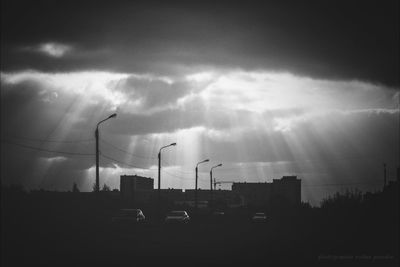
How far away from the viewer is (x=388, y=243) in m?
35.3

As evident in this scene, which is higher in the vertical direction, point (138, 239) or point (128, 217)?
point (128, 217)

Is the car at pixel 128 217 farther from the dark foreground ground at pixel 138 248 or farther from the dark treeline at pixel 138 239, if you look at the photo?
the dark foreground ground at pixel 138 248

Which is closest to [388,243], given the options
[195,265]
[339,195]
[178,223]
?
[195,265]

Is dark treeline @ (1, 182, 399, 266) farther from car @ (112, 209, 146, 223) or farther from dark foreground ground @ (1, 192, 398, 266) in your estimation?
car @ (112, 209, 146, 223)

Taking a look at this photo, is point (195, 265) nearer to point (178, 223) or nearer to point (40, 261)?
point (40, 261)

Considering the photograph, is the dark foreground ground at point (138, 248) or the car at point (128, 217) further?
the car at point (128, 217)

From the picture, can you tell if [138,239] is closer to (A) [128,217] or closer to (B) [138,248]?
(B) [138,248]

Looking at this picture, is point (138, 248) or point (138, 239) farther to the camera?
point (138, 239)

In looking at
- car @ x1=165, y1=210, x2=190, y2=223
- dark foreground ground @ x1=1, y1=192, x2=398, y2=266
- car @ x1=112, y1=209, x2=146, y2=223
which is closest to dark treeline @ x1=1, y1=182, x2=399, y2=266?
dark foreground ground @ x1=1, y1=192, x2=398, y2=266

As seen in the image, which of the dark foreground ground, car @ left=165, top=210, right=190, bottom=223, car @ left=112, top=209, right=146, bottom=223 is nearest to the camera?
the dark foreground ground

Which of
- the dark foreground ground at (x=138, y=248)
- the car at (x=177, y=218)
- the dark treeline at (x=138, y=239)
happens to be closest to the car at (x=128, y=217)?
the dark treeline at (x=138, y=239)

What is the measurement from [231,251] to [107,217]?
1212 inches

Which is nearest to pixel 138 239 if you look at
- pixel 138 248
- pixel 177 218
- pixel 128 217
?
pixel 138 248

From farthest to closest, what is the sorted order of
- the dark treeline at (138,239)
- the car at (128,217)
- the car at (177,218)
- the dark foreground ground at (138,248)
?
1. the car at (177,218)
2. the car at (128,217)
3. the dark treeline at (138,239)
4. the dark foreground ground at (138,248)
